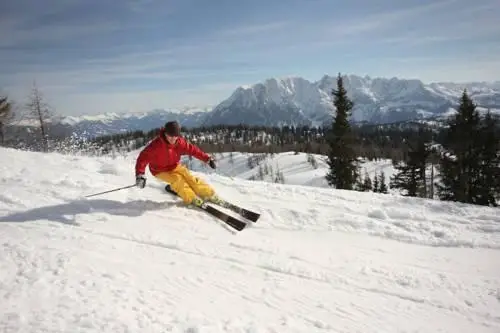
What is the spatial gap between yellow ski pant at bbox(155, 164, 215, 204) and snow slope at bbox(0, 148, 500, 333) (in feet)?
1.26

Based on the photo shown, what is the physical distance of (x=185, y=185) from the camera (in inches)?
347

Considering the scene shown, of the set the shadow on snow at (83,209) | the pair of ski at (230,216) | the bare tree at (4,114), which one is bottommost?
the pair of ski at (230,216)

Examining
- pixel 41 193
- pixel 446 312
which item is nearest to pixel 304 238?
pixel 446 312

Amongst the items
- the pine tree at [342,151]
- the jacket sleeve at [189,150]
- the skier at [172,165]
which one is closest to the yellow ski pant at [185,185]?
the skier at [172,165]

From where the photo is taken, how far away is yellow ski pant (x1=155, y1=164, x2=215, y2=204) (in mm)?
8687

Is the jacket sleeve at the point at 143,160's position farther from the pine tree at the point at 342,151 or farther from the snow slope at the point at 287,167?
the snow slope at the point at 287,167

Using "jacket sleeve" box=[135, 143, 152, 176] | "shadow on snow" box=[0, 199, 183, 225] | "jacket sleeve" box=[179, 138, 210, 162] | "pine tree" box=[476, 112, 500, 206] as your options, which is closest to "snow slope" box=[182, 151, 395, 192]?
"pine tree" box=[476, 112, 500, 206]

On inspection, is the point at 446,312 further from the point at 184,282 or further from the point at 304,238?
the point at 184,282

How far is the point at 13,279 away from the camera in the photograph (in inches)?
196

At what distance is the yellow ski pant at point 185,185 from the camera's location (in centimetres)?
869

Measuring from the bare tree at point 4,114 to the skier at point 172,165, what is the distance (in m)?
26.7

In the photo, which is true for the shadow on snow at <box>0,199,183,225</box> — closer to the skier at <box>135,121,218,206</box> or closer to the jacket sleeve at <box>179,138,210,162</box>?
the skier at <box>135,121,218,206</box>

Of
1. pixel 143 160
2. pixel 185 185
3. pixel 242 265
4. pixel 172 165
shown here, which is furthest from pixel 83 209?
pixel 242 265

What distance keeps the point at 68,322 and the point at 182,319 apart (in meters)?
1.22
